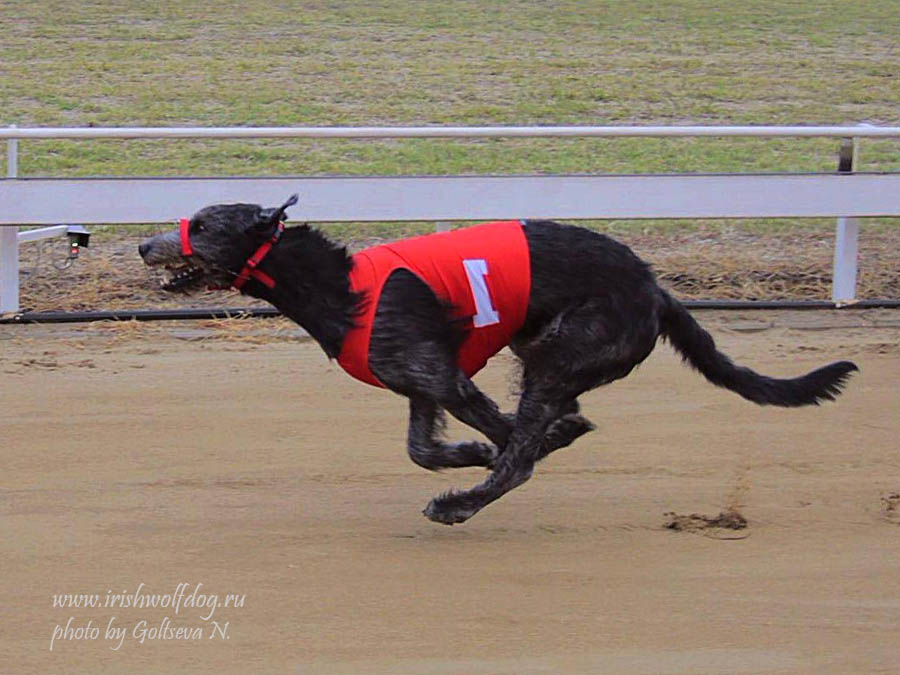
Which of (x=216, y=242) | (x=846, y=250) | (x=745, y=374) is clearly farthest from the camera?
(x=846, y=250)

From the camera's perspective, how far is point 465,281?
481 centimetres

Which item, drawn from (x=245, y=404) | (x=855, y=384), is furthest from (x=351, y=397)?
(x=855, y=384)

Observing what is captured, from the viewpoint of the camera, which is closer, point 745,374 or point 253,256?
point 253,256

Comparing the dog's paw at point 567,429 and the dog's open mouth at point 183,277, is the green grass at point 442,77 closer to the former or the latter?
the dog's paw at point 567,429

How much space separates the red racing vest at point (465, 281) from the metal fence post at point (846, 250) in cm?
369

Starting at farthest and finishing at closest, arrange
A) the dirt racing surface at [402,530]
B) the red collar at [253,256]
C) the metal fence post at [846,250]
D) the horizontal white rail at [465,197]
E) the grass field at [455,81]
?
the grass field at [455,81] → the metal fence post at [846,250] → the horizontal white rail at [465,197] → the red collar at [253,256] → the dirt racing surface at [402,530]

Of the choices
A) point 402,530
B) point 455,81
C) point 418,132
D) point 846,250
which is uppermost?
point 455,81

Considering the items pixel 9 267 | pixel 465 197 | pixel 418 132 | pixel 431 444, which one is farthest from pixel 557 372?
pixel 9 267

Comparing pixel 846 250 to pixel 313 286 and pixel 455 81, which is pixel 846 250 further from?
pixel 455 81

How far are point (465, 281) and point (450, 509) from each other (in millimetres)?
778

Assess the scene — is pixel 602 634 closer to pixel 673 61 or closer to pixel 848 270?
pixel 848 270

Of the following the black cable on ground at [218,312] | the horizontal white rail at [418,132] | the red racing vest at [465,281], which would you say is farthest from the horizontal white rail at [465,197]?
the red racing vest at [465,281]

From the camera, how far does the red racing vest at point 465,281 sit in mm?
4797

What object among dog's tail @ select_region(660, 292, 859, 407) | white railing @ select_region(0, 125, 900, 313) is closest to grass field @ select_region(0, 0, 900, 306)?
white railing @ select_region(0, 125, 900, 313)
